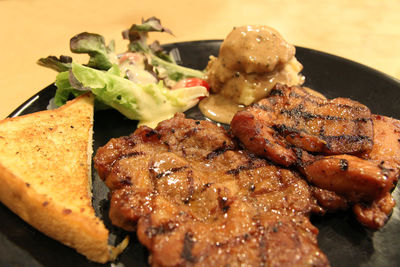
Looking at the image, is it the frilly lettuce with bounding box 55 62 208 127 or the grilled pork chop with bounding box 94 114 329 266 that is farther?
the frilly lettuce with bounding box 55 62 208 127

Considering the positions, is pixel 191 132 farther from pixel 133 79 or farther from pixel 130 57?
pixel 130 57

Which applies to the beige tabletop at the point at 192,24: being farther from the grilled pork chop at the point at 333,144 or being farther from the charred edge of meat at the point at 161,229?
the charred edge of meat at the point at 161,229

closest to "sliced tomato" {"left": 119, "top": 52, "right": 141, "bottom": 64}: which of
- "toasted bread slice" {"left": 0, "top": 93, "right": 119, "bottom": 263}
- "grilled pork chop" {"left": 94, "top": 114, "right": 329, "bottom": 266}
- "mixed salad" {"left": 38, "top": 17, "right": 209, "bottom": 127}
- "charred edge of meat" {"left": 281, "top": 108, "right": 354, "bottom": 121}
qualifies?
"mixed salad" {"left": 38, "top": 17, "right": 209, "bottom": 127}

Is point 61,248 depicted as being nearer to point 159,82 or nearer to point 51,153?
point 51,153

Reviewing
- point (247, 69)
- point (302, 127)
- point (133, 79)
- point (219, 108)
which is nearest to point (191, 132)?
point (302, 127)

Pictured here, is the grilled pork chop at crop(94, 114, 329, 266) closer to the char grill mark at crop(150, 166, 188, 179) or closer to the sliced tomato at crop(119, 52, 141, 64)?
the char grill mark at crop(150, 166, 188, 179)

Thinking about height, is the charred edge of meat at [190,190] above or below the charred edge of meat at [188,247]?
above

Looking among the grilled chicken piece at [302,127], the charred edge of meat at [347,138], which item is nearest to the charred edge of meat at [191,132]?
the grilled chicken piece at [302,127]

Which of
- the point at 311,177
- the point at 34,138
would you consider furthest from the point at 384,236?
the point at 34,138
